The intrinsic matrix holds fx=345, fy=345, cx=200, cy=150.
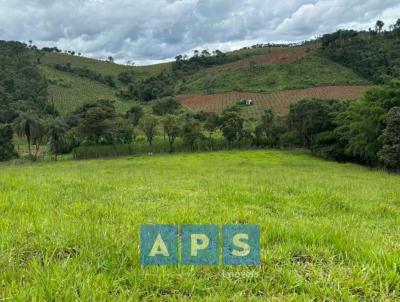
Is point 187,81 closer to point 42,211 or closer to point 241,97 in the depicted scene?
point 241,97

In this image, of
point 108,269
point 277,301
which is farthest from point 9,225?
point 277,301

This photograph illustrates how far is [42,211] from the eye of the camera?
5.41 metres

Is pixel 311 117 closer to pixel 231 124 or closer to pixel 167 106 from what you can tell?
pixel 231 124

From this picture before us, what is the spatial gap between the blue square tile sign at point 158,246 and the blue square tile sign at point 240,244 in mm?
565

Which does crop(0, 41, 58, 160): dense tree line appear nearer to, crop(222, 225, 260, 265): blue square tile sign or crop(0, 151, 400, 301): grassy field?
crop(0, 151, 400, 301): grassy field

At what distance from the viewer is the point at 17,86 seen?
431ft

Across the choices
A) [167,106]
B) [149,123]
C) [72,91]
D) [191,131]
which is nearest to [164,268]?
[191,131]

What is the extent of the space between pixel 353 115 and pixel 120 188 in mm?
52616

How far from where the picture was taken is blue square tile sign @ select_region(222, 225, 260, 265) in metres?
3.67

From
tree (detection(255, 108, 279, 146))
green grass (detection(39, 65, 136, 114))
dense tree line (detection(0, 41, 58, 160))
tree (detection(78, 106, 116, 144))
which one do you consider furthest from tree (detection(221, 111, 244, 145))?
green grass (detection(39, 65, 136, 114))

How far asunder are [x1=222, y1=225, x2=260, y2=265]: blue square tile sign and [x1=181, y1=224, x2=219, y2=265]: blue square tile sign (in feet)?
0.38

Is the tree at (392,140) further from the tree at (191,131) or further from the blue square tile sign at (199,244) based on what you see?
the tree at (191,131)

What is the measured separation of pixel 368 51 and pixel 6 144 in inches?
5636

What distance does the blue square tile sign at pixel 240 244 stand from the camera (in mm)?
3668
